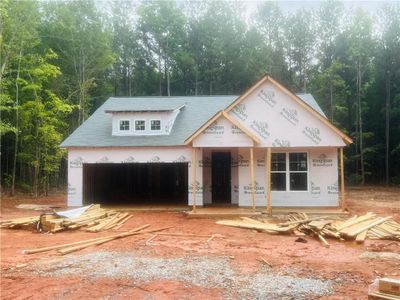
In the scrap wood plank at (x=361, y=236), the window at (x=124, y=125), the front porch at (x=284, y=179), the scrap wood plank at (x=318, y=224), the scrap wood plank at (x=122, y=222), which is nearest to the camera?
the scrap wood plank at (x=361, y=236)

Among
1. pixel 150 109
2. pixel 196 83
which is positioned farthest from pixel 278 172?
pixel 196 83

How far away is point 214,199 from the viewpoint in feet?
63.1

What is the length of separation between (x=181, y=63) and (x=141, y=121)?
28528 millimetres

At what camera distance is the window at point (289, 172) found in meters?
17.4

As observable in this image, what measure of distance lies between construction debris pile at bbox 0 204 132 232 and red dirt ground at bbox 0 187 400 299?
378mm

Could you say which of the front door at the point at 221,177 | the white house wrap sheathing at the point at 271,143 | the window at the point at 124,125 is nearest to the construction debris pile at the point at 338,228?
the white house wrap sheathing at the point at 271,143

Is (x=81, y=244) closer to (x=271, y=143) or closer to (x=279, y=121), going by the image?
(x=271, y=143)

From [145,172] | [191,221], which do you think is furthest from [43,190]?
[191,221]

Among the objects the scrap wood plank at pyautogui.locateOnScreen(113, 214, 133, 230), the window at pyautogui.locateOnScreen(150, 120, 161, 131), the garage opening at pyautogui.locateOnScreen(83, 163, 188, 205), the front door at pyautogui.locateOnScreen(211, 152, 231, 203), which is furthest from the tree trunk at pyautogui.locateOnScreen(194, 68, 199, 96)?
the scrap wood plank at pyautogui.locateOnScreen(113, 214, 133, 230)

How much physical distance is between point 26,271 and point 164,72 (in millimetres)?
42736

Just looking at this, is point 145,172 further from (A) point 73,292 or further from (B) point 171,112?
(A) point 73,292

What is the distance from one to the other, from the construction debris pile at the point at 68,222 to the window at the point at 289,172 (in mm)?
6765

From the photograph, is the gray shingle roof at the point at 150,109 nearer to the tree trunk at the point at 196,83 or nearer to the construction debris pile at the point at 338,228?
the construction debris pile at the point at 338,228

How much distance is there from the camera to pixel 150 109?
64.8ft
